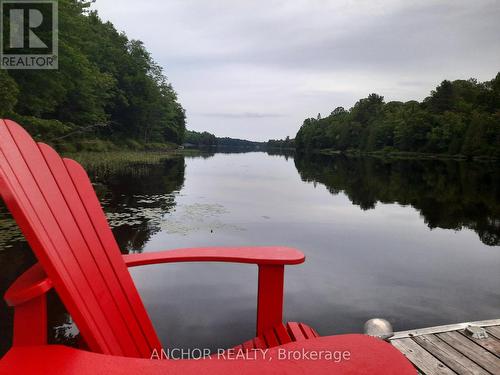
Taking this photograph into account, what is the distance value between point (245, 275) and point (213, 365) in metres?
5.79

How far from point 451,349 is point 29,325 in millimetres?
3300

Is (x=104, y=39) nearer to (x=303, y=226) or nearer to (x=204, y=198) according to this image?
(x=204, y=198)

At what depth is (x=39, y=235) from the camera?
121 centimetres

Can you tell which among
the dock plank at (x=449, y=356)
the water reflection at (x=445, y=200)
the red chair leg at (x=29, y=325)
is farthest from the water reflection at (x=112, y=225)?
the water reflection at (x=445, y=200)

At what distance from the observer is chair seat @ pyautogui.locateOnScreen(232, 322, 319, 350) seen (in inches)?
80.7

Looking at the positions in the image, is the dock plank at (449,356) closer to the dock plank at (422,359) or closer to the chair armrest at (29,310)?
the dock plank at (422,359)

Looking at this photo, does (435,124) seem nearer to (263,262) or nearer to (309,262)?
(309,262)

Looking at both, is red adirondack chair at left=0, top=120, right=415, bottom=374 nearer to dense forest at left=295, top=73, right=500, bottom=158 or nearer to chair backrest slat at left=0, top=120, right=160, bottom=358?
chair backrest slat at left=0, top=120, right=160, bottom=358

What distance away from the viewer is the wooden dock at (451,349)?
2922mm

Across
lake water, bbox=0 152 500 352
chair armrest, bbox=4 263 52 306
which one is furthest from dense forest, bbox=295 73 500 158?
chair armrest, bbox=4 263 52 306

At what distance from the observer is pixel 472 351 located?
10.3 ft

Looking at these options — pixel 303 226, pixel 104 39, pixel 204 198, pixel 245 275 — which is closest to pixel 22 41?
pixel 204 198

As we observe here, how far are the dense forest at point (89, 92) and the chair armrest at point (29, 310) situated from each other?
1078cm

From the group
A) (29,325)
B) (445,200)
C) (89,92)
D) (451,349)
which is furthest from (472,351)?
(89,92)
